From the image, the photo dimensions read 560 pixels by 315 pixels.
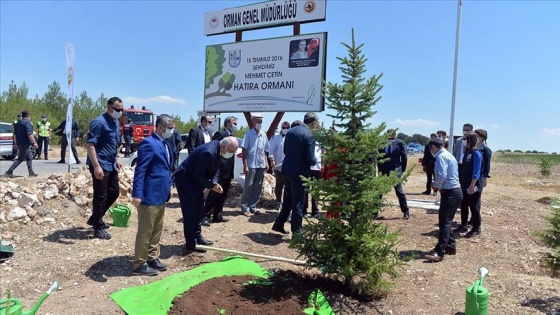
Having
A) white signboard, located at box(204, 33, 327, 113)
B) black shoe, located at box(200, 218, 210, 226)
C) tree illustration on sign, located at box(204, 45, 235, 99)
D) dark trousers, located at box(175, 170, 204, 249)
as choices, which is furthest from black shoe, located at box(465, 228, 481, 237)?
tree illustration on sign, located at box(204, 45, 235, 99)

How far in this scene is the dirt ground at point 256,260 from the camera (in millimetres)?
4504

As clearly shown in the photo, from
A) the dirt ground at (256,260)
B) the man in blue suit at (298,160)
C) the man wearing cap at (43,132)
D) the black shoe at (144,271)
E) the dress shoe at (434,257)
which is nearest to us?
the dirt ground at (256,260)

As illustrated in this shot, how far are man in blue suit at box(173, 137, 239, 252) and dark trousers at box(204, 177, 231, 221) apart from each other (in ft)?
4.30

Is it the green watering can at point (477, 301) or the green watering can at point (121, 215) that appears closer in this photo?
the green watering can at point (477, 301)

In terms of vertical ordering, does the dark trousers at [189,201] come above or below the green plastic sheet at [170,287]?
above

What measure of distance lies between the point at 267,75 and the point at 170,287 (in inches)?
295

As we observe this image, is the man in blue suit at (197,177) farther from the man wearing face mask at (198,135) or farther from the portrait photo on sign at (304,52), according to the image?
the portrait photo on sign at (304,52)

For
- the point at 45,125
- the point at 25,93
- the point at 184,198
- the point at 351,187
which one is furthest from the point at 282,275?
the point at 25,93

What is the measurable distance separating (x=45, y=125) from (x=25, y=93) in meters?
29.9

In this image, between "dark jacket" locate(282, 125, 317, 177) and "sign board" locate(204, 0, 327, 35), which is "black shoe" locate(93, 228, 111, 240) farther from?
"sign board" locate(204, 0, 327, 35)

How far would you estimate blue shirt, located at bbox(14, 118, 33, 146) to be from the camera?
36.0 feet

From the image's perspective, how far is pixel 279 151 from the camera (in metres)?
8.89

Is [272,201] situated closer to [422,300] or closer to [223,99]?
[223,99]

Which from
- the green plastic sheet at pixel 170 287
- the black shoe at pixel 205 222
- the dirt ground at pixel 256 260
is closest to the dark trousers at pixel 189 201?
the dirt ground at pixel 256 260
